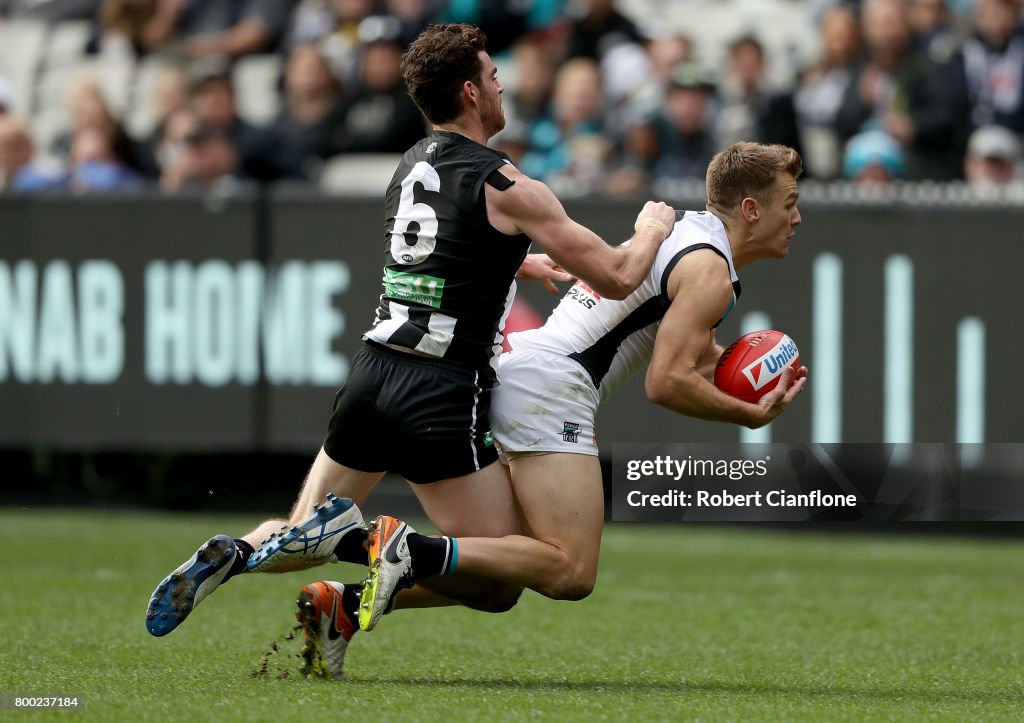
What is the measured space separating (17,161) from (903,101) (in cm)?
675

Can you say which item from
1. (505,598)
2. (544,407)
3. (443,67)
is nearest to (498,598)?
(505,598)

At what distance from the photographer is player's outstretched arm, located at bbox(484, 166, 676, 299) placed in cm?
588

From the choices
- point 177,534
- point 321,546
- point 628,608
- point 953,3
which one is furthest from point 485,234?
point 953,3

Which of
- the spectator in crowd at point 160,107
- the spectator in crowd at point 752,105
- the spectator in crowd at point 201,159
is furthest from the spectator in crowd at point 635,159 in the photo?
the spectator in crowd at point 160,107

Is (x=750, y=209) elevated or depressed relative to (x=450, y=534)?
elevated

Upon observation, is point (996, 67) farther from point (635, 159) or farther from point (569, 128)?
point (569, 128)

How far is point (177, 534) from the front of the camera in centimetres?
1151

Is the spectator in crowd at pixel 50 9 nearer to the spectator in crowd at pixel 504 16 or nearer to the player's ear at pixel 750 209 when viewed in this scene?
the spectator in crowd at pixel 504 16

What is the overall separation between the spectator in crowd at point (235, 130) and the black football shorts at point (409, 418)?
7.68 meters

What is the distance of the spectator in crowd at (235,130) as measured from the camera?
→ 13500 mm

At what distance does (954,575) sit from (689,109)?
423cm

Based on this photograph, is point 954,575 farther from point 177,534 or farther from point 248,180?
point 248,180

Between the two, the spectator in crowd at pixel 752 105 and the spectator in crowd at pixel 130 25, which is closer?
the spectator in crowd at pixel 752 105

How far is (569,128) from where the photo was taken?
13.4 m
